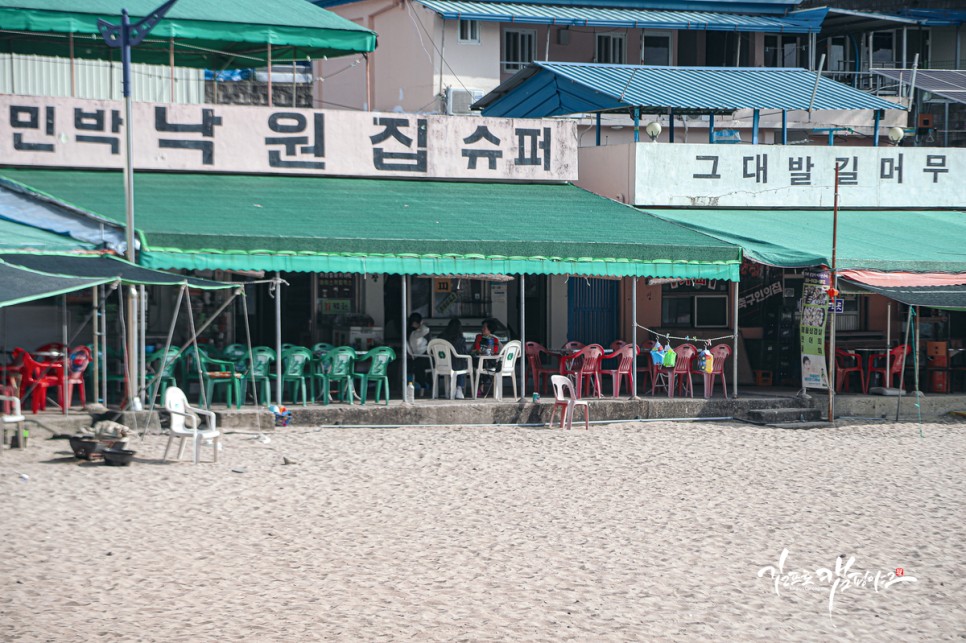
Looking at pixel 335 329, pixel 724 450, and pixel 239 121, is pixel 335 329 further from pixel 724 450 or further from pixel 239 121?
pixel 724 450

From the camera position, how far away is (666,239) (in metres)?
17.1

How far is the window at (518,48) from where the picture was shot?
29.2 meters

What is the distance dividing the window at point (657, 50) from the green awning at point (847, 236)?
34.3ft

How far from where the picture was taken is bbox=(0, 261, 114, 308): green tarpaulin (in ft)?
38.7

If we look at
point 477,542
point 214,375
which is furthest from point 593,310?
point 477,542

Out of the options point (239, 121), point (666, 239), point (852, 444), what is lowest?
point (852, 444)

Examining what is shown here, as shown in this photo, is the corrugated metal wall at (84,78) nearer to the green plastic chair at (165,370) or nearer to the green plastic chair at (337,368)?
the green plastic chair at (165,370)

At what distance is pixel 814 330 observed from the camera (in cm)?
1766

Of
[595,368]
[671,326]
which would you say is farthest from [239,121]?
[671,326]

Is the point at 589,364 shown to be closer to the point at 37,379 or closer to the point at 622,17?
the point at 37,379

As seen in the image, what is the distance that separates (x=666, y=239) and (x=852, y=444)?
146 inches

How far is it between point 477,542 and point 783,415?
8656mm

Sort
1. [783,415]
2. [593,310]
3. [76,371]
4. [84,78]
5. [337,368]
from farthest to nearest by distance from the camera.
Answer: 1. [84,78]
2. [593,310]
3. [783,415]
4. [337,368]
5. [76,371]

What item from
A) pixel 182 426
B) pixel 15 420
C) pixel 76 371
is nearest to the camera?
pixel 15 420
